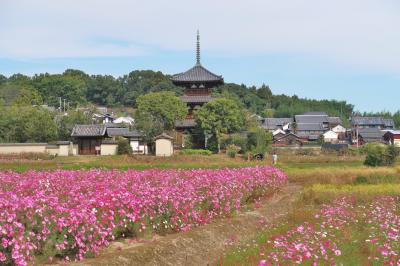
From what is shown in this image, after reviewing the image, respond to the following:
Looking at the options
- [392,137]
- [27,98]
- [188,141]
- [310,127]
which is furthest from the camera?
[310,127]

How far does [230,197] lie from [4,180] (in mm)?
6123

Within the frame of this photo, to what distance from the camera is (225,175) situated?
17.6 metres

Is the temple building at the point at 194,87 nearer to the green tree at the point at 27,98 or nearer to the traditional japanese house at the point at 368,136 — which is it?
the traditional japanese house at the point at 368,136

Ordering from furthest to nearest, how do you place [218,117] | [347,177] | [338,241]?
1. [218,117]
2. [347,177]
3. [338,241]

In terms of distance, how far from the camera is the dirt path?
912 cm

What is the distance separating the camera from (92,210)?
8906 millimetres

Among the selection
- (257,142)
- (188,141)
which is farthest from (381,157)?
(188,141)

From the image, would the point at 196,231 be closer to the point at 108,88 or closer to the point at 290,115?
the point at 290,115

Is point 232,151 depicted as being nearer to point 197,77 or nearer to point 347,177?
point 197,77

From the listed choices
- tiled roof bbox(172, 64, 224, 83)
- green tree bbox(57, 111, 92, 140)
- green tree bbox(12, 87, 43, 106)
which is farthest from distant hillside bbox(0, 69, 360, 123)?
tiled roof bbox(172, 64, 224, 83)

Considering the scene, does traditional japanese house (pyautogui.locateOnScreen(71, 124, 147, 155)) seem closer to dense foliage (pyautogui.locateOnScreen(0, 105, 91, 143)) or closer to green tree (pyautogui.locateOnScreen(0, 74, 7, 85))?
dense foliage (pyautogui.locateOnScreen(0, 105, 91, 143))

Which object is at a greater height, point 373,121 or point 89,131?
point 373,121

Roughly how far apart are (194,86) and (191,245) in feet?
178

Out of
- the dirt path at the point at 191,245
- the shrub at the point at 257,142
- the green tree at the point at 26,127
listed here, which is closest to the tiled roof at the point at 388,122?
the shrub at the point at 257,142
